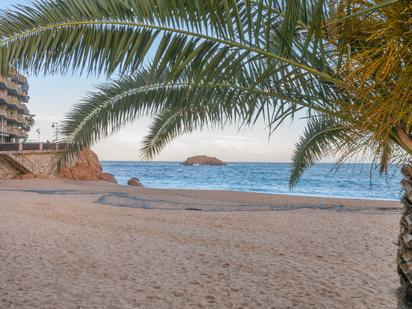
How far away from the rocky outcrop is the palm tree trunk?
28246mm

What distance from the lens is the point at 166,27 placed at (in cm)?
292

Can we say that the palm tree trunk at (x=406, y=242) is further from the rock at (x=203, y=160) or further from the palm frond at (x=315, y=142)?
the rock at (x=203, y=160)

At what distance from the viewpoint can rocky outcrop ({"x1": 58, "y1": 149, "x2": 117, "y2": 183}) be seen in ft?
97.9

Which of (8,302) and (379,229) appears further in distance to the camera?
(379,229)

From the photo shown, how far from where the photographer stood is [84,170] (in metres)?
31.0

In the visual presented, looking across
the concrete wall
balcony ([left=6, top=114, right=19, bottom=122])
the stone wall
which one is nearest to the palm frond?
the concrete wall

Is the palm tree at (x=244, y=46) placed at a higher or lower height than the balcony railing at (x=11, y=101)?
lower

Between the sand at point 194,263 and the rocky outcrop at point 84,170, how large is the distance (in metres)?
21.5

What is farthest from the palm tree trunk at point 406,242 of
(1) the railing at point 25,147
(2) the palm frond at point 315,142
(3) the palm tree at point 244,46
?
(1) the railing at point 25,147

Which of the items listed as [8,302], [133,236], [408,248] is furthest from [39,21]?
[133,236]

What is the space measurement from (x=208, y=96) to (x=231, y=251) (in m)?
2.54

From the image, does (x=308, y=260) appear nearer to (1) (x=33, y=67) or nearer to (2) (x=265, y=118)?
(2) (x=265, y=118)

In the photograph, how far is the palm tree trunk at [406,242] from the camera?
9.74 ft

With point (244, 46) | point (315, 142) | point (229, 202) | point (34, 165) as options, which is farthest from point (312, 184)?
point (244, 46)
